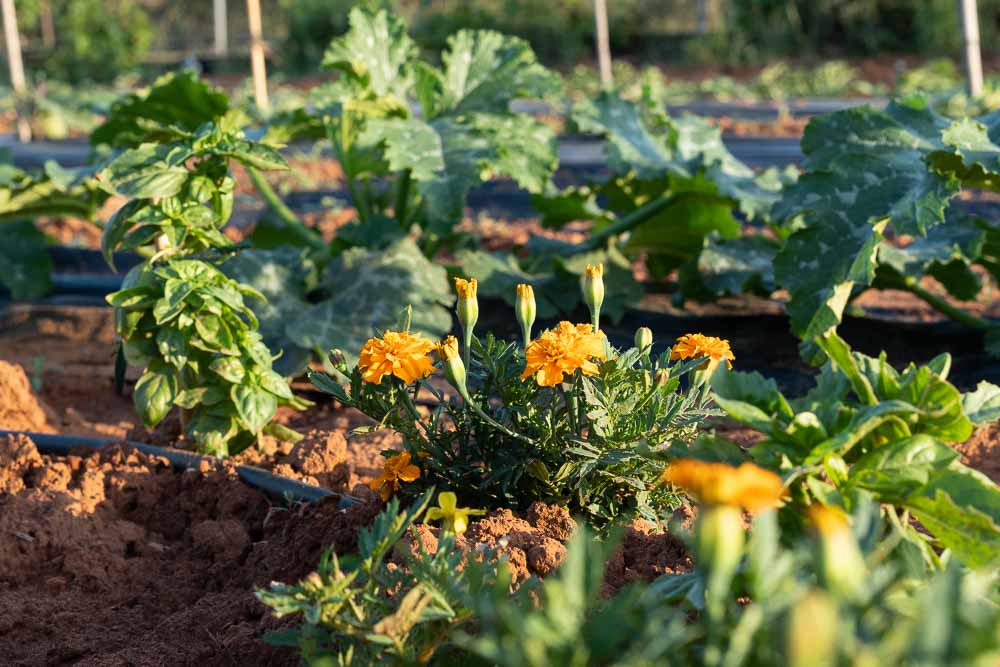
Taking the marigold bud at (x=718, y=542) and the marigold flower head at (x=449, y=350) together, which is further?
the marigold flower head at (x=449, y=350)

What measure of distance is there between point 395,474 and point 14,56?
8.84 meters

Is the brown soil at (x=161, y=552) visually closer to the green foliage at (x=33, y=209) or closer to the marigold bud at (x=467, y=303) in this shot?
the marigold bud at (x=467, y=303)

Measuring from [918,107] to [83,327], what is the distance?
3.18 meters

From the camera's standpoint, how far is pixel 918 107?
3.51 meters

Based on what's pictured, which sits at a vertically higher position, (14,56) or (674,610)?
(14,56)

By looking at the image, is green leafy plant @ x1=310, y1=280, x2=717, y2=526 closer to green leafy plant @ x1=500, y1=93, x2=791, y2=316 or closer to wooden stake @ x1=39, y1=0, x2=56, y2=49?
green leafy plant @ x1=500, y1=93, x2=791, y2=316

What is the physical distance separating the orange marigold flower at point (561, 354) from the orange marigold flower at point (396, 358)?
0.21 meters

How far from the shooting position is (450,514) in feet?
6.47

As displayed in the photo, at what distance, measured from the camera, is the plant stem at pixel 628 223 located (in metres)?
4.32

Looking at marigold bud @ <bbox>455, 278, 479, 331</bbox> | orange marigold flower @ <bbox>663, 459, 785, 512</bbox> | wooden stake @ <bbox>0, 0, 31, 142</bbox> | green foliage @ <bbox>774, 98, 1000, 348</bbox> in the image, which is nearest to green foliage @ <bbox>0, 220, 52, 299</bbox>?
green foliage @ <bbox>774, 98, 1000, 348</bbox>

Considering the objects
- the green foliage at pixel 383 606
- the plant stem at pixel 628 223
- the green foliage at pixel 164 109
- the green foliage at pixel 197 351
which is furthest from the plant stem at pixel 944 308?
the green foliage at pixel 383 606

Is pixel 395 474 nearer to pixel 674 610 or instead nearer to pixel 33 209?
pixel 674 610

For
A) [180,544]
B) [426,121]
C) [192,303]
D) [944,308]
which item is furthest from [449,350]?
[944,308]

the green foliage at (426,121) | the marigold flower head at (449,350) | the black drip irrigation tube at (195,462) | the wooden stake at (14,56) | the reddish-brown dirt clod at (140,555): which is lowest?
the reddish-brown dirt clod at (140,555)
